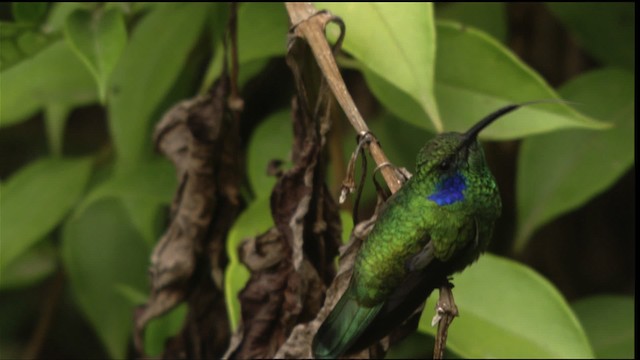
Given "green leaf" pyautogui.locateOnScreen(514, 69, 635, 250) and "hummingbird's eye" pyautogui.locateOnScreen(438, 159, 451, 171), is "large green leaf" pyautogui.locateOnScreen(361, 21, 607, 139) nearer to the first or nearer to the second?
"green leaf" pyautogui.locateOnScreen(514, 69, 635, 250)

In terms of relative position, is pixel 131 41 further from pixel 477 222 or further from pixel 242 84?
pixel 477 222

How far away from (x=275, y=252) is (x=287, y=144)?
1.05ft

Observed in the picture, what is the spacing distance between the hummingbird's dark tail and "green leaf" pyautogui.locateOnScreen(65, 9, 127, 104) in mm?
318

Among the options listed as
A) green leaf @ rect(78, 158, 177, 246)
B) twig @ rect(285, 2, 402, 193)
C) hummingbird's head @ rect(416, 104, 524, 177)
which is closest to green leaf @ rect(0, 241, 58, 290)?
green leaf @ rect(78, 158, 177, 246)

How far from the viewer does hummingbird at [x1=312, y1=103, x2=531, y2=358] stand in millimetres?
664

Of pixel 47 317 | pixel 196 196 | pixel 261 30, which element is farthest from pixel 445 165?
pixel 47 317

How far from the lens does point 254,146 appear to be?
1.19 m

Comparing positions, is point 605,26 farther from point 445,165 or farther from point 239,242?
point 445,165

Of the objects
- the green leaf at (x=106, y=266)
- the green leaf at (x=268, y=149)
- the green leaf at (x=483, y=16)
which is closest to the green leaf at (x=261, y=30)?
the green leaf at (x=268, y=149)

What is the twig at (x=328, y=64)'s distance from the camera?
685 mm

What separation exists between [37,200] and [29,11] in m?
0.26

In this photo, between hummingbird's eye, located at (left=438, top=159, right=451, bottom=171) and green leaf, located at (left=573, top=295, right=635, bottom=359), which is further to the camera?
green leaf, located at (left=573, top=295, right=635, bottom=359)

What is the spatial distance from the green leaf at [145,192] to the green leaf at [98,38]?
0.24m

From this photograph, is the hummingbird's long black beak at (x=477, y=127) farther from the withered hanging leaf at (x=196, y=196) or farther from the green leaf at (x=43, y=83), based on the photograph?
the green leaf at (x=43, y=83)
